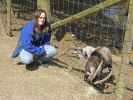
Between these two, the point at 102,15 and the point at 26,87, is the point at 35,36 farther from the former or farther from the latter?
the point at 102,15

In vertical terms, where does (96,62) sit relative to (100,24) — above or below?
below

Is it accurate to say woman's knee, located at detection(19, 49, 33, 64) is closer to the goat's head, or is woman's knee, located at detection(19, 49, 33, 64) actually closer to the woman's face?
the woman's face

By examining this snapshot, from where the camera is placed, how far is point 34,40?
6.71 metres

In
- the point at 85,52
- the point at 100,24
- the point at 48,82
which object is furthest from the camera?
the point at 100,24

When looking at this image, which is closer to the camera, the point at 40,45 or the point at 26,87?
the point at 26,87

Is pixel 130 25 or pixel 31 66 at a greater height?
pixel 130 25

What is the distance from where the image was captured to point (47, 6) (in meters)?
7.64

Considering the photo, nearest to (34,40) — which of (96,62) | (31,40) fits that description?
(31,40)

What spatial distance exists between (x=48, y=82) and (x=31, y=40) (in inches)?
28.9

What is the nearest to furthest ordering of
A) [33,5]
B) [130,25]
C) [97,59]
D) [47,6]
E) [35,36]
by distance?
[130,25]
[97,59]
[35,36]
[47,6]
[33,5]

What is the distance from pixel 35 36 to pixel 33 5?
2.74 meters

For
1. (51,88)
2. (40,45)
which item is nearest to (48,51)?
(40,45)

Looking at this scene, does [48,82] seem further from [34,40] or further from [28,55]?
[34,40]

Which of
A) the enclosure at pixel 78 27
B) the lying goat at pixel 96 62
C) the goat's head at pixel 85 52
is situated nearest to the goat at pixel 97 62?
the lying goat at pixel 96 62
